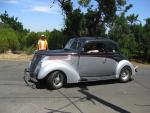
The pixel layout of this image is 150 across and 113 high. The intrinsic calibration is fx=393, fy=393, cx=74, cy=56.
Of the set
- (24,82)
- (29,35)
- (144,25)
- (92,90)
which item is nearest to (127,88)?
(92,90)

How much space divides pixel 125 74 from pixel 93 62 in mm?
1834

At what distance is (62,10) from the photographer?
26266mm

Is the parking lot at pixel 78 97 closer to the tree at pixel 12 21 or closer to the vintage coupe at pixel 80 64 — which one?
the vintage coupe at pixel 80 64

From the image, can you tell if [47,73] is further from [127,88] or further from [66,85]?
[127,88]

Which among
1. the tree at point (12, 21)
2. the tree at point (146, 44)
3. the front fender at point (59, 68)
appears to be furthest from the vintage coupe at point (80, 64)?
the tree at point (12, 21)

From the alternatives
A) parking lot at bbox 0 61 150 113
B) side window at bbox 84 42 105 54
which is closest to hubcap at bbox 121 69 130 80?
parking lot at bbox 0 61 150 113

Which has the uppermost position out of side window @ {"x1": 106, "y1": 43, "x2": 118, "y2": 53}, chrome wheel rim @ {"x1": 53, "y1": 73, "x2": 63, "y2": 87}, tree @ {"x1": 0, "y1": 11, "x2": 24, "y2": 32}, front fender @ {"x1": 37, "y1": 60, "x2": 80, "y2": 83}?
tree @ {"x1": 0, "y1": 11, "x2": 24, "y2": 32}

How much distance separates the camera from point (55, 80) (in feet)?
42.8

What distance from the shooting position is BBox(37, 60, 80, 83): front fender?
41.9ft

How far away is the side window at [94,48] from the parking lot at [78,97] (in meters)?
1.25

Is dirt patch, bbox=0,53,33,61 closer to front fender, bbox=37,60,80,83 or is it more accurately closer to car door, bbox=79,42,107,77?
car door, bbox=79,42,107,77

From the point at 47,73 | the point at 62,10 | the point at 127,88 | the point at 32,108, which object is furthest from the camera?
the point at 62,10

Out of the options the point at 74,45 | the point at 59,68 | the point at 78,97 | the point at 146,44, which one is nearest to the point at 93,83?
the point at 74,45

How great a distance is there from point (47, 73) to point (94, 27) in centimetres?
1391
